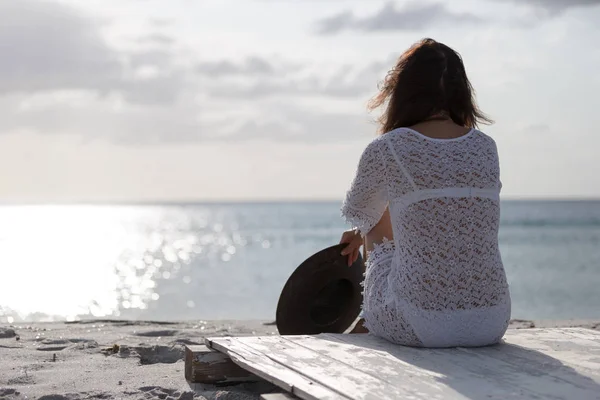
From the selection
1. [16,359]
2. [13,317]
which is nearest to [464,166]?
[16,359]

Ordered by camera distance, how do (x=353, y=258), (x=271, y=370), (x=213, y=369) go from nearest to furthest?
(x=271, y=370)
(x=213, y=369)
(x=353, y=258)

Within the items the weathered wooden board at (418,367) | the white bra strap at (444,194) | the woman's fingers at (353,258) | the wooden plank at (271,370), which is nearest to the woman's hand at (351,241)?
the woman's fingers at (353,258)

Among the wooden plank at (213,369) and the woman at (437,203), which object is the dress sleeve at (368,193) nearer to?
the woman at (437,203)

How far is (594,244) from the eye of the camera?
134ft

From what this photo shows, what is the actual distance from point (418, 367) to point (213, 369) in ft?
4.05

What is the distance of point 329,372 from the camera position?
3.42 metres

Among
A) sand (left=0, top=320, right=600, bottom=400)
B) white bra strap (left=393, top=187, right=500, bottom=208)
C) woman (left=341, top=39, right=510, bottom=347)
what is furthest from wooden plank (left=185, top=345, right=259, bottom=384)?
white bra strap (left=393, top=187, right=500, bottom=208)

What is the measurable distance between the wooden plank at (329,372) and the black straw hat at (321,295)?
56cm

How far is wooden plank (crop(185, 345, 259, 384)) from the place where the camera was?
423cm

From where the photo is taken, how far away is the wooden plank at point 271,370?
3.12m

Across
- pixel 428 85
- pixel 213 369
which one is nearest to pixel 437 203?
pixel 428 85

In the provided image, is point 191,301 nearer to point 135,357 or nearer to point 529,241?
point 135,357

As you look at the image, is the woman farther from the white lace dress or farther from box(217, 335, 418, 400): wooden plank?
box(217, 335, 418, 400): wooden plank

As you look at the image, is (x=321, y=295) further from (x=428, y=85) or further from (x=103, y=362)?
(x=428, y=85)
